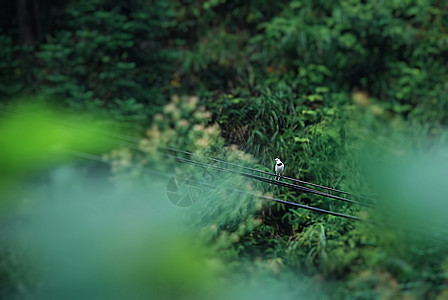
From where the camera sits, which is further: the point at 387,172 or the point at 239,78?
the point at 239,78

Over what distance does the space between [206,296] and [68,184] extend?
0.85 meters

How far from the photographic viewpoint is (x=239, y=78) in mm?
3744

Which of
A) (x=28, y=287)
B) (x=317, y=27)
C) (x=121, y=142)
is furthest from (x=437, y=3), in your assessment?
(x=28, y=287)

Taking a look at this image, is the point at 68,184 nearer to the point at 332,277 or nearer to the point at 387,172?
the point at 332,277

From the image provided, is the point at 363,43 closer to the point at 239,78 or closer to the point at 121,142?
the point at 239,78

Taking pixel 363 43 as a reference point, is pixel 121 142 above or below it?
below

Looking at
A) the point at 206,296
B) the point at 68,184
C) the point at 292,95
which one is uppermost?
the point at 292,95

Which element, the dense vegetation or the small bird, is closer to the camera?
the dense vegetation

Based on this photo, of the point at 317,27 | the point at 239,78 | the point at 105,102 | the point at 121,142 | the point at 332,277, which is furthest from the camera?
the point at 317,27

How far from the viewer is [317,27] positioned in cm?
435

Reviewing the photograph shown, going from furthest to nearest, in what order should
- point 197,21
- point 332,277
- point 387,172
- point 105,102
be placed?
point 197,21
point 105,102
point 387,172
point 332,277

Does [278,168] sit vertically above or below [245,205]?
above

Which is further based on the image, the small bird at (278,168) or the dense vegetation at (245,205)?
the small bird at (278,168)

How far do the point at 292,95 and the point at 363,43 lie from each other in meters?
1.74
